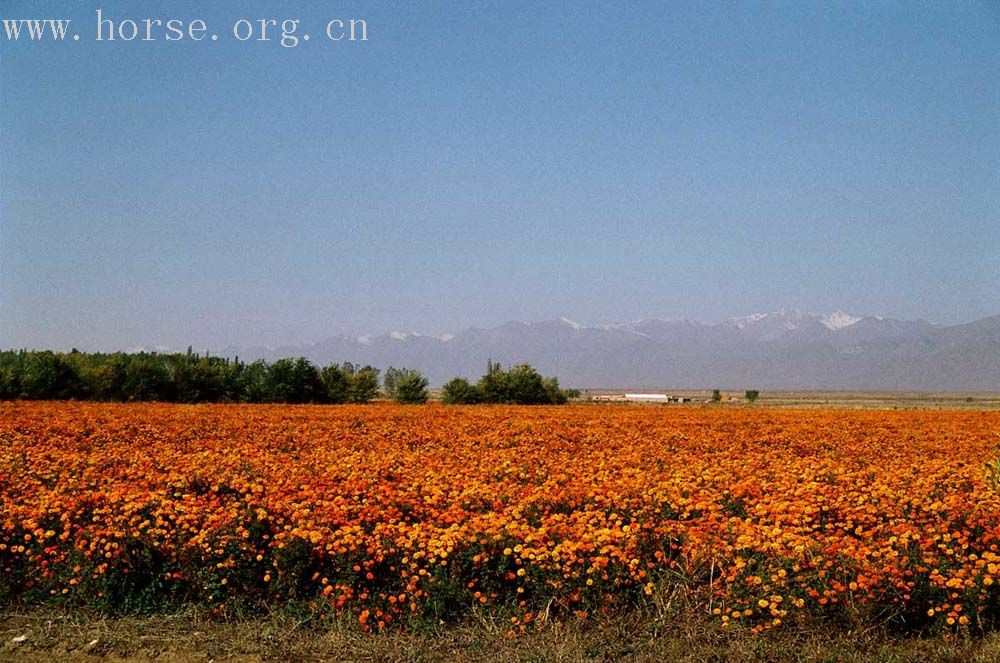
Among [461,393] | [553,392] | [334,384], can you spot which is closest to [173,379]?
[334,384]

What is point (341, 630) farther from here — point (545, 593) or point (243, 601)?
point (545, 593)

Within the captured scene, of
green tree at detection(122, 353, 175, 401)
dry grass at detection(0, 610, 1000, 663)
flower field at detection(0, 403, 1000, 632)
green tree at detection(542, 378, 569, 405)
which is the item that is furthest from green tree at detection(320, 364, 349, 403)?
dry grass at detection(0, 610, 1000, 663)

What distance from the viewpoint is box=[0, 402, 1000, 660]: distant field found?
7625mm

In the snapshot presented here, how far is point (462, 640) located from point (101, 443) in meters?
13.0

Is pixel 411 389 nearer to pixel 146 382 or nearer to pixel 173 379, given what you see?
pixel 173 379

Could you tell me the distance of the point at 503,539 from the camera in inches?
326

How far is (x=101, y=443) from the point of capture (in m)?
17.8

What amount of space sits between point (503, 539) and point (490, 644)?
109 centimetres

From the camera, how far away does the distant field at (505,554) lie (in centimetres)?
762

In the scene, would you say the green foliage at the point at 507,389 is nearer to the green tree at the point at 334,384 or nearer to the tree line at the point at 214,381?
the tree line at the point at 214,381

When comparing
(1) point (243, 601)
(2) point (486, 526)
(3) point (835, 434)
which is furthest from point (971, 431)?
(1) point (243, 601)

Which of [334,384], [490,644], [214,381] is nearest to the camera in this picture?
[490,644]

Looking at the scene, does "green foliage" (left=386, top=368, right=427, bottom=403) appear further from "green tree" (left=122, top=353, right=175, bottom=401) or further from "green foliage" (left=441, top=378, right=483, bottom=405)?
"green tree" (left=122, top=353, right=175, bottom=401)

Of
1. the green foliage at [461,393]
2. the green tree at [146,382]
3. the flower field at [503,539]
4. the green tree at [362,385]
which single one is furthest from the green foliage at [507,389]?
the flower field at [503,539]
